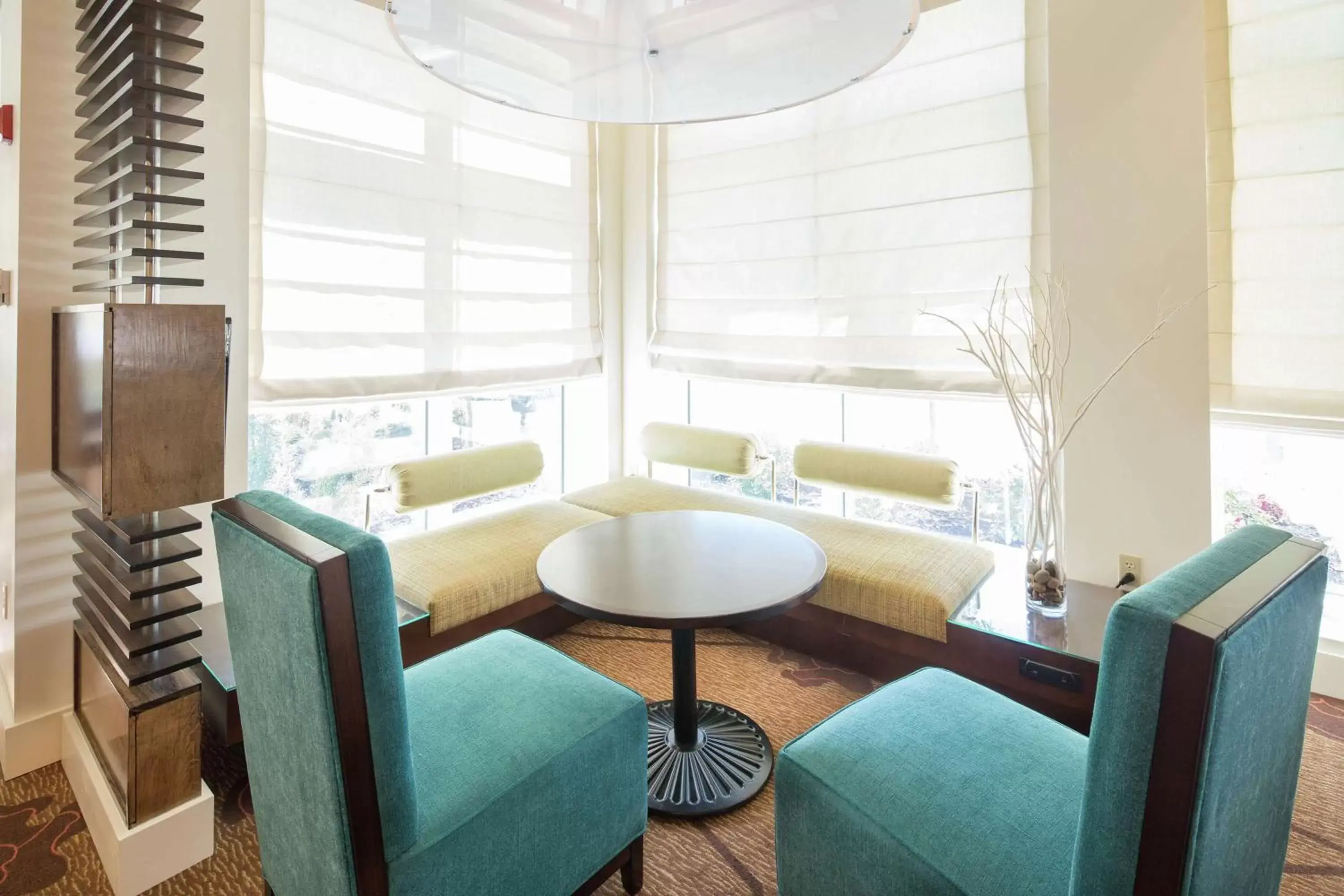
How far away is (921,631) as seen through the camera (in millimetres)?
2150

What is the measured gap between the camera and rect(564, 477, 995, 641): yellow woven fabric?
85.4 inches

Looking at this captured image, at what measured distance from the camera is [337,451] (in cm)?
300

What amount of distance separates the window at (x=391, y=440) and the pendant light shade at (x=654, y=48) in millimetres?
1648

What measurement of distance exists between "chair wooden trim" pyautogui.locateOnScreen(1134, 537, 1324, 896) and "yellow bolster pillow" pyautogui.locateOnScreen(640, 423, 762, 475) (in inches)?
99.4

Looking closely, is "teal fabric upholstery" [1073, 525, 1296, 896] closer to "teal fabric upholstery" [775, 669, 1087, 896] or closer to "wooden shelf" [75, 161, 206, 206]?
"teal fabric upholstery" [775, 669, 1087, 896]

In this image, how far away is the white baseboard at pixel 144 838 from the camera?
5.07 ft

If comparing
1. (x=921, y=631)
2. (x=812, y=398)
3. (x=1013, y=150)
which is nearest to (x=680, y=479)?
(x=812, y=398)

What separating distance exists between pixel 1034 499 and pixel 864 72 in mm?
1334

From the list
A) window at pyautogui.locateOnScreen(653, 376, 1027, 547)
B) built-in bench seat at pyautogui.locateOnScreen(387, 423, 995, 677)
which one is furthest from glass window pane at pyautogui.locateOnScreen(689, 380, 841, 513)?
built-in bench seat at pyautogui.locateOnScreen(387, 423, 995, 677)

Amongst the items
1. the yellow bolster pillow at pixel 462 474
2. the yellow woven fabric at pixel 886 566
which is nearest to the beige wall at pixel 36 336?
the yellow bolster pillow at pixel 462 474

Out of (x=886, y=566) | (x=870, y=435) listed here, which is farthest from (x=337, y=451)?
(x=870, y=435)

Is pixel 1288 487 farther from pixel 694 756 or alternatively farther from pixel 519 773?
pixel 519 773

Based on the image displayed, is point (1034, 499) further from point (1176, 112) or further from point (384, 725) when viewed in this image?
point (384, 725)

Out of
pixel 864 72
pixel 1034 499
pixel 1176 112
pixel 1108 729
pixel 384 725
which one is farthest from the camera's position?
pixel 1176 112
